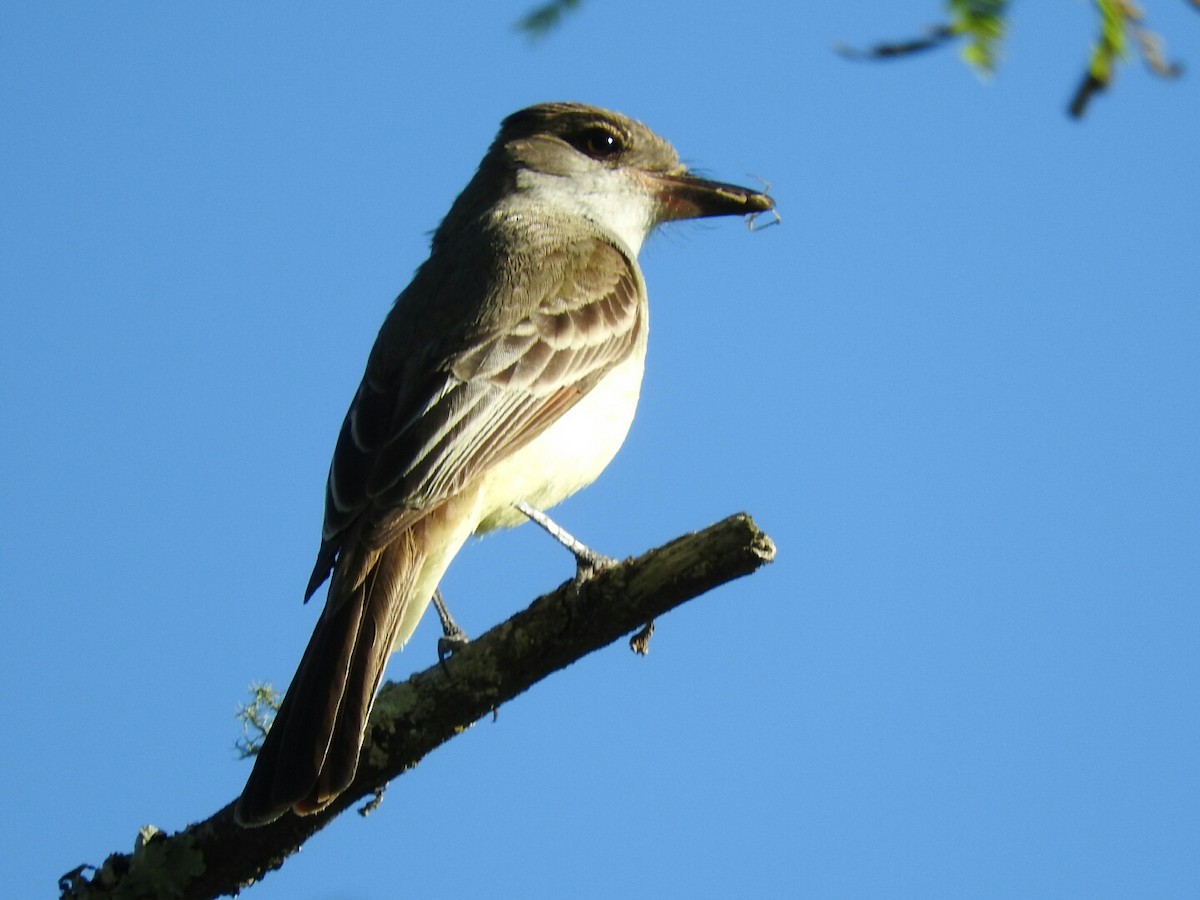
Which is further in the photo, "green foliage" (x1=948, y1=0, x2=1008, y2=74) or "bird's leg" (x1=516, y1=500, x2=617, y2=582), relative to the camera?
"bird's leg" (x1=516, y1=500, x2=617, y2=582)

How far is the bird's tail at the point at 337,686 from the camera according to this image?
5.06 m

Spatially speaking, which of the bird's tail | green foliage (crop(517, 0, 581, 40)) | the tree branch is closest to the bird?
the bird's tail

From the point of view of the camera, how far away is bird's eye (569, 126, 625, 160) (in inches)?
350

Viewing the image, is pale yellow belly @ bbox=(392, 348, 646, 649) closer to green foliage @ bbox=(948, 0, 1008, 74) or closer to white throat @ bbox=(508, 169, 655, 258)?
white throat @ bbox=(508, 169, 655, 258)

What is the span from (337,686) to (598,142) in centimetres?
457

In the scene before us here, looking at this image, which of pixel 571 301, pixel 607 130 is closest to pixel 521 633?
pixel 571 301

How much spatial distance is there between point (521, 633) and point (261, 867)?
1237 millimetres

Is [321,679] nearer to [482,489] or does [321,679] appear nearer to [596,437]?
[482,489]

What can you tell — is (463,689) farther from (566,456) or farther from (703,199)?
(703,199)

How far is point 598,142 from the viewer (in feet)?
29.2

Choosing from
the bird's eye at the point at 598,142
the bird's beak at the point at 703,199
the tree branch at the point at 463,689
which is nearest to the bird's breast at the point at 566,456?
the tree branch at the point at 463,689

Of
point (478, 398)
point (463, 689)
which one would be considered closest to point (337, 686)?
point (463, 689)

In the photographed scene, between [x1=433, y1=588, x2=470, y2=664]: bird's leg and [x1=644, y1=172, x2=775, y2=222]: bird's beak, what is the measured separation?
3108 millimetres

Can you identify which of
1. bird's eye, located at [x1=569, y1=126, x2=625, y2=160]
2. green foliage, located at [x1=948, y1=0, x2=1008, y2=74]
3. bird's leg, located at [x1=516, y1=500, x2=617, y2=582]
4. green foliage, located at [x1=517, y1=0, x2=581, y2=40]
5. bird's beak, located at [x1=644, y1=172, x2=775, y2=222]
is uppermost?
bird's eye, located at [x1=569, y1=126, x2=625, y2=160]
